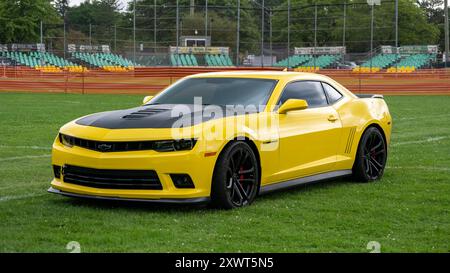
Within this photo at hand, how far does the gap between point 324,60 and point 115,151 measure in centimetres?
4493

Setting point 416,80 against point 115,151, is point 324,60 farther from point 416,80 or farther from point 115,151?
point 115,151

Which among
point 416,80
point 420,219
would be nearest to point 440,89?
point 416,80

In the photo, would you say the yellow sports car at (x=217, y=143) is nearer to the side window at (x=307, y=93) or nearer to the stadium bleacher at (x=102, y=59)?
the side window at (x=307, y=93)

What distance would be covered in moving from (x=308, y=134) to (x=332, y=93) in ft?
3.44

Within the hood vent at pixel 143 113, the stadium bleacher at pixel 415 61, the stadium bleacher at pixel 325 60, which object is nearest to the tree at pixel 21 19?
the stadium bleacher at pixel 325 60

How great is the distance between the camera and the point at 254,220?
6418mm

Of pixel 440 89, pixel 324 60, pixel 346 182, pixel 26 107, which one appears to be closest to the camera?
pixel 346 182

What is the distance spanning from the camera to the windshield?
25.4 feet

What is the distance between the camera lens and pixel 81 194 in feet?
22.5

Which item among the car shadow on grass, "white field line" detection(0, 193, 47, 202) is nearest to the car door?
the car shadow on grass

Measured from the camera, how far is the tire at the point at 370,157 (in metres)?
8.75

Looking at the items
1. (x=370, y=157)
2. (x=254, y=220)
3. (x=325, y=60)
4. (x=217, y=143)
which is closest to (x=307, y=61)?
(x=325, y=60)

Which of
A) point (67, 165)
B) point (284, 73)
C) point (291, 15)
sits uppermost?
point (291, 15)

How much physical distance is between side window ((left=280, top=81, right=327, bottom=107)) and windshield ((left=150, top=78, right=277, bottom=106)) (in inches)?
7.2
